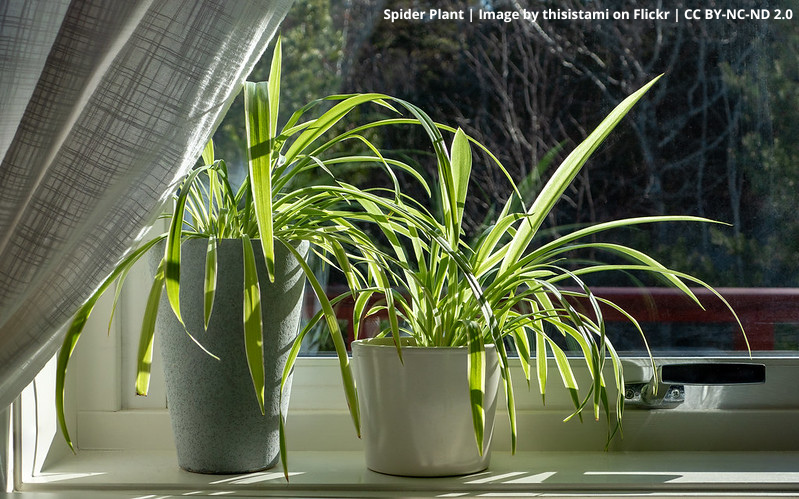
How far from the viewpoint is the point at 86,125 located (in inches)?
33.9

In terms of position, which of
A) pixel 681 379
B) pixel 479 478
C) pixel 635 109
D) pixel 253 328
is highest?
pixel 635 109

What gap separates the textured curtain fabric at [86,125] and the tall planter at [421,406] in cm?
35

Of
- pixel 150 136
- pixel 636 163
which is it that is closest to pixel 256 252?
pixel 150 136

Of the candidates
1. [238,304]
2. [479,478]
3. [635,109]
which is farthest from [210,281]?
[635,109]

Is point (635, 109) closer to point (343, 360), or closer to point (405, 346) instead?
point (405, 346)

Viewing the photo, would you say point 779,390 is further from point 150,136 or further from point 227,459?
point 150,136

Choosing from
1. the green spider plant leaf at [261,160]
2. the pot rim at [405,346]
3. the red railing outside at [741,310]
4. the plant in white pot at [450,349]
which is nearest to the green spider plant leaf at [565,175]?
the plant in white pot at [450,349]

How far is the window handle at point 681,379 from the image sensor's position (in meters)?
1.23

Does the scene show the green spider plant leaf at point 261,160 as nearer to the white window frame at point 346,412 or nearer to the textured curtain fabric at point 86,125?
the textured curtain fabric at point 86,125

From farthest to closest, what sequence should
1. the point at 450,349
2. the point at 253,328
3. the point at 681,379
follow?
the point at 681,379, the point at 450,349, the point at 253,328

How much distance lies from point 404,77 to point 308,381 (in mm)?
497

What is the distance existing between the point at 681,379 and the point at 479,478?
1.24 feet

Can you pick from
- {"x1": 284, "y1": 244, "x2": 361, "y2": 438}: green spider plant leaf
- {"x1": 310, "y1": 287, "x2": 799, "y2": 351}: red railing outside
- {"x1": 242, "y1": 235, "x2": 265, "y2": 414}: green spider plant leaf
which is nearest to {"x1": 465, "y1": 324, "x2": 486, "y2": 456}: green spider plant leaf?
{"x1": 284, "y1": 244, "x2": 361, "y2": 438}: green spider plant leaf

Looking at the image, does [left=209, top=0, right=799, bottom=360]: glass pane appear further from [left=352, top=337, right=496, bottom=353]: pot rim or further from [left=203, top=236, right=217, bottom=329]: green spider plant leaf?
[left=203, top=236, right=217, bottom=329]: green spider plant leaf
